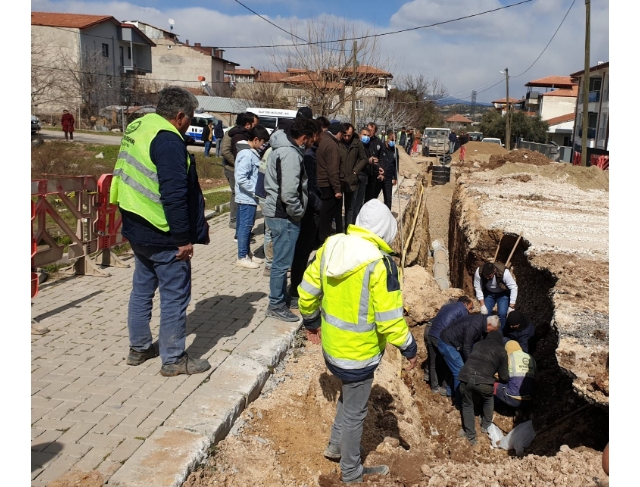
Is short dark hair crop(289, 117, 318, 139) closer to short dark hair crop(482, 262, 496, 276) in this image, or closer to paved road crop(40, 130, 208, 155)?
short dark hair crop(482, 262, 496, 276)

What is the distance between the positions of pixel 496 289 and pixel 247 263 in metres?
3.55

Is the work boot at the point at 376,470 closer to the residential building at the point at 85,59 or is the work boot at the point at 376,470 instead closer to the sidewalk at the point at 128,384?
the sidewalk at the point at 128,384

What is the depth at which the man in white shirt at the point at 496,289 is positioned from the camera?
8.00 metres

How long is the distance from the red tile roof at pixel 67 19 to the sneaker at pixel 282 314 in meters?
43.8

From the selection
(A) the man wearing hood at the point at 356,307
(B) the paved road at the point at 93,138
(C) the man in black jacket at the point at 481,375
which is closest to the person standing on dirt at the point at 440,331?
(C) the man in black jacket at the point at 481,375

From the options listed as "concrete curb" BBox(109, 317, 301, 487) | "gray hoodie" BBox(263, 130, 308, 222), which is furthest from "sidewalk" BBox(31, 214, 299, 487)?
"gray hoodie" BBox(263, 130, 308, 222)

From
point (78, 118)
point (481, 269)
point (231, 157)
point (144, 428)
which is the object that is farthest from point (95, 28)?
point (144, 428)

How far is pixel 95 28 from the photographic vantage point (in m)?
45.0

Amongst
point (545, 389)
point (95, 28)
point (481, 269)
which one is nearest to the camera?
point (545, 389)

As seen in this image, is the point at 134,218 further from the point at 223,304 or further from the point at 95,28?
the point at 95,28

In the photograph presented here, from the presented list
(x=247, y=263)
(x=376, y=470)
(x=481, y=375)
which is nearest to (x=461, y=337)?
(x=481, y=375)

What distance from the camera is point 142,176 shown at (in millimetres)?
3914

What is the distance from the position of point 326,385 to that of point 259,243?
461cm

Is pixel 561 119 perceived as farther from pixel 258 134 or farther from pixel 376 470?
pixel 376 470
